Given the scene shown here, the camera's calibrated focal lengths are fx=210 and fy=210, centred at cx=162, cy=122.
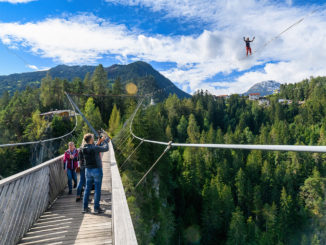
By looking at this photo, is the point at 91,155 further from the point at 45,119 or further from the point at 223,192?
the point at 45,119

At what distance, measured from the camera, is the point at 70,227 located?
12.4 feet

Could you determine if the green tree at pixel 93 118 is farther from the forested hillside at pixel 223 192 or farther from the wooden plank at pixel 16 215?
the wooden plank at pixel 16 215

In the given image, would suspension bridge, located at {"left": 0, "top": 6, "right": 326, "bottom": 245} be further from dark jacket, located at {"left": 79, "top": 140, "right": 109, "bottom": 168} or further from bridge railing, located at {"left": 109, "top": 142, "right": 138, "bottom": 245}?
dark jacket, located at {"left": 79, "top": 140, "right": 109, "bottom": 168}

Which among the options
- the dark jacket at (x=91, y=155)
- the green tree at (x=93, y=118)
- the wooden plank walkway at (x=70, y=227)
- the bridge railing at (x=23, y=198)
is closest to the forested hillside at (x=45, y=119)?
the green tree at (x=93, y=118)

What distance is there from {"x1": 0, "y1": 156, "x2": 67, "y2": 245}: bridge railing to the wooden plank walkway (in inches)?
6.5

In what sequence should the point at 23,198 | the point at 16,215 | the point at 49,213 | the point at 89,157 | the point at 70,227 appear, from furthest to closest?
the point at 49,213, the point at 89,157, the point at 70,227, the point at 23,198, the point at 16,215

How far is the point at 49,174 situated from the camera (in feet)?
16.1

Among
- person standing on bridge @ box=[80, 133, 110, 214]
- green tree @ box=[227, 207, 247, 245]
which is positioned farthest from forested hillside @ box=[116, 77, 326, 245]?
person standing on bridge @ box=[80, 133, 110, 214]

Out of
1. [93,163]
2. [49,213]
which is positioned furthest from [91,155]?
[49,213]

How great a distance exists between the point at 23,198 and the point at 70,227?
955 mm

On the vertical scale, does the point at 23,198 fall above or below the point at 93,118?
below

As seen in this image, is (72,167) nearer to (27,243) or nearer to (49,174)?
(49,174)

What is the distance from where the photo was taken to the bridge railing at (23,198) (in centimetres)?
294

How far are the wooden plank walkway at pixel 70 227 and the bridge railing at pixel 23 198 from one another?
17 centimetres
